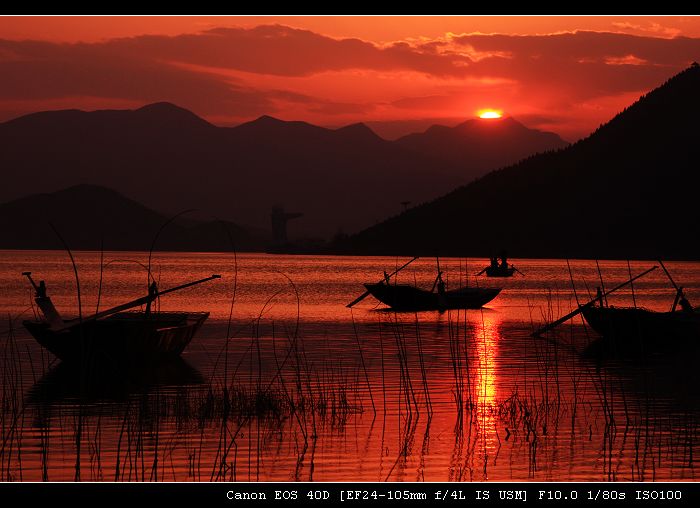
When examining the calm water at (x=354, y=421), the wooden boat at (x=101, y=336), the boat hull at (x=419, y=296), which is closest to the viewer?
the calm water at (x=354, y=421)

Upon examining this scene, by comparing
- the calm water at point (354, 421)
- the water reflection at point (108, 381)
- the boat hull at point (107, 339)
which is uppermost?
the boat hull at point (107, 339)

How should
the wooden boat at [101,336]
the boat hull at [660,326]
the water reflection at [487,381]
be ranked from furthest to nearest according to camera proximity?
the boat hull at [660,326] < the wooden boat at [101,336] < the water reflection at [487,381]

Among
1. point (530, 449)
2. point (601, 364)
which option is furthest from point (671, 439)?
point (601, 364)

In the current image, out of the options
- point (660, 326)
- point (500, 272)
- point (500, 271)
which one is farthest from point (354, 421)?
point (500, 271)

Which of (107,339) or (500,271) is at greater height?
Result: (500,271)

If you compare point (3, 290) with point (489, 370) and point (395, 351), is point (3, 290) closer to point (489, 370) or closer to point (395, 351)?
point (395, 351)

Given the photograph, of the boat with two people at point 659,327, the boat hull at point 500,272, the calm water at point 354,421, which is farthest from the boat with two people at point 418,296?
the boat hull at point 500,272

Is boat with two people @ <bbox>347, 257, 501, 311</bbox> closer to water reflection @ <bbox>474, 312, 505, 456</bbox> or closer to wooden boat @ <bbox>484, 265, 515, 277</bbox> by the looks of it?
water reflection @ <bbox>474, 312, 505, 456</bbox>

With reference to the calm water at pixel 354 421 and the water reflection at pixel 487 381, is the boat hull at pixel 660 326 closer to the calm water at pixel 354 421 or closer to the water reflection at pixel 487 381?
the calm water at pixel 354 421

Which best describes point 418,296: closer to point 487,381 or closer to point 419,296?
point 419,296

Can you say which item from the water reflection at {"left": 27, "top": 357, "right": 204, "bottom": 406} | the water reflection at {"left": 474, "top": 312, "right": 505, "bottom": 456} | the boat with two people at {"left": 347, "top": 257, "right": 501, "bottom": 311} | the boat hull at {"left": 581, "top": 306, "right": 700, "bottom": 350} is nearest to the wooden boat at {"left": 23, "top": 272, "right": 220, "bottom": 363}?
the water reflection at {"left": 27, "top": 357, "right": 204, "bottom": 406}

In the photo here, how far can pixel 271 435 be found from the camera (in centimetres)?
2091
